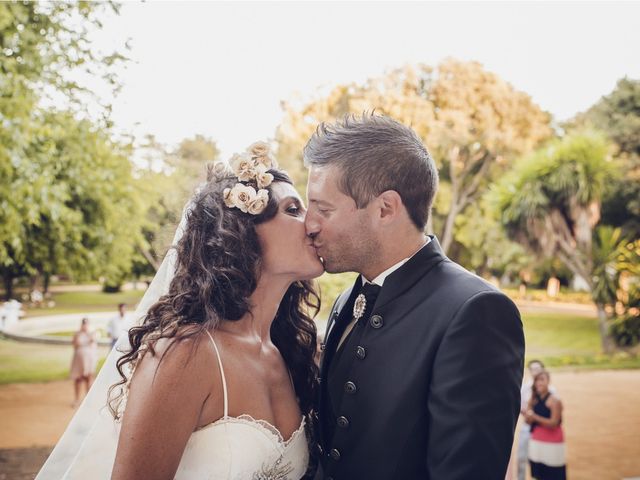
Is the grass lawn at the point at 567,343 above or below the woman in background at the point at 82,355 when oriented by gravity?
below

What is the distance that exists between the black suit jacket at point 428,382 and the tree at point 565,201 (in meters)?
16.4

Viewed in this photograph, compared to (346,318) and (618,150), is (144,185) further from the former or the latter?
(618,150)

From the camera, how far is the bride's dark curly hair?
236 centimetres

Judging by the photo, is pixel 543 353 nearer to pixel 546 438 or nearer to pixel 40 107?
pixel 546 438

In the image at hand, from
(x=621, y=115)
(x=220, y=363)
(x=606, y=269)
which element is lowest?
(x=606, y=269)

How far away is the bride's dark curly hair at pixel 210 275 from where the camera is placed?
2357 millimetres

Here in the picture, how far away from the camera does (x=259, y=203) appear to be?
2465mm

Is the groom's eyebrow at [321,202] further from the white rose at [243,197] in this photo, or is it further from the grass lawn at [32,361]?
the grass lawn at [32,361]

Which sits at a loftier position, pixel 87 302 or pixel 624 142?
pixel 624 142

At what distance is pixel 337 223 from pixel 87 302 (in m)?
31.9

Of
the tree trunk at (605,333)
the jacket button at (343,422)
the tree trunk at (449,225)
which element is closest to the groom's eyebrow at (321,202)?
the jacket button at (343,422)

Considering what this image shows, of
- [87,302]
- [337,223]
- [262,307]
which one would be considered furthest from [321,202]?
[87,302]

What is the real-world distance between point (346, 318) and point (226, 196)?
0.66 meters

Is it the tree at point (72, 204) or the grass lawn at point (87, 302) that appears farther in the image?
the grass lawn at point (87, 302)
